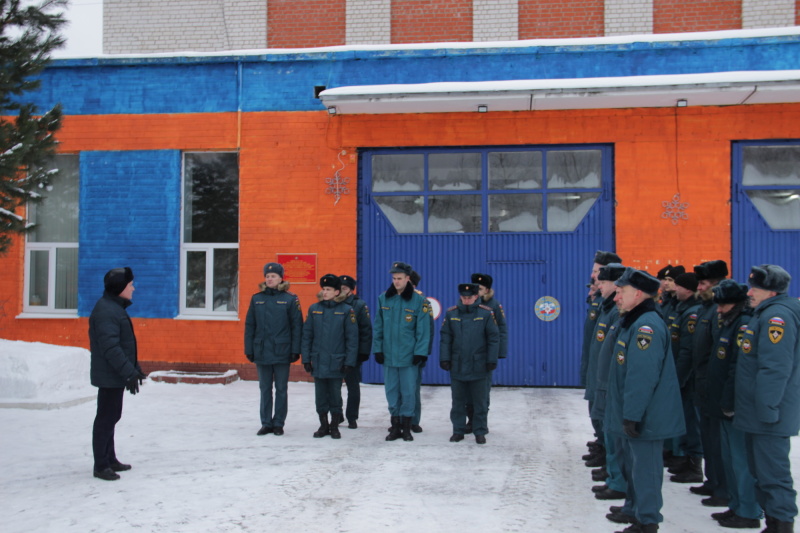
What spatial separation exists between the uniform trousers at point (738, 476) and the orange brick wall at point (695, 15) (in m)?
10.3

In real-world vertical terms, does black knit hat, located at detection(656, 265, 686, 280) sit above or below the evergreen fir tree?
below

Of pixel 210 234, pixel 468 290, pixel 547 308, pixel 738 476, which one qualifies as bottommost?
pixel 738 476

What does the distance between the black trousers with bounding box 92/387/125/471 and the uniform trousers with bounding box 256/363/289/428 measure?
1.85 metres

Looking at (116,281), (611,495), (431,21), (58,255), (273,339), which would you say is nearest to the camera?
(611,495)

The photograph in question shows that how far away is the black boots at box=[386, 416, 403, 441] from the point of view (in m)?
7.58

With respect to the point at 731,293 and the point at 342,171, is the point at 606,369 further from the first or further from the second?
the point at 342,171

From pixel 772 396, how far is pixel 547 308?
6151 mm

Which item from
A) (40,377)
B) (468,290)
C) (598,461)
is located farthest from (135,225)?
(598,461)

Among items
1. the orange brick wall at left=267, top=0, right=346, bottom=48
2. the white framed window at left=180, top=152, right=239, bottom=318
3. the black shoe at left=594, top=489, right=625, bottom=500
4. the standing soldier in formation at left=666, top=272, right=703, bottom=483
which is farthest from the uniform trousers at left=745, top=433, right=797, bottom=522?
the orange brick wall at left=267, top=0, right=346, bottom=48

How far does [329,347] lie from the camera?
7828mm

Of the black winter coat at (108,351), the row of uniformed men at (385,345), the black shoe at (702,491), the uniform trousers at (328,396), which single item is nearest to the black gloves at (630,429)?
the black shoe at (702,491)

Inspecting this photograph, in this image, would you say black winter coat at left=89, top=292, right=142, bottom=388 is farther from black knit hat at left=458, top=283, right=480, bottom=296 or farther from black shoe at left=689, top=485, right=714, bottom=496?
black shoe at left=689, top=485, right=714, bottom=496

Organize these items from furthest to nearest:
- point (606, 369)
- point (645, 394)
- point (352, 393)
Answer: point (352, 393) → point (606, 369) → point (645, 394)

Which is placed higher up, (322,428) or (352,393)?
(352,393)
